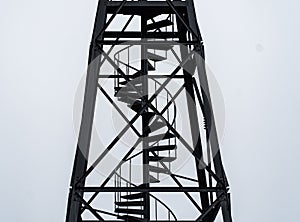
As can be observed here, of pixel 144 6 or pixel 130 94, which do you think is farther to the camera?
pixel 130 94

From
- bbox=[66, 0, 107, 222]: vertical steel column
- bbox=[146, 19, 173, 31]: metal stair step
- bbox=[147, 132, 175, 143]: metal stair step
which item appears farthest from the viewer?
bbox=[146, 19, 173, 31]: metal stair step

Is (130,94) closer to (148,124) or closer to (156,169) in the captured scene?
(148,124)

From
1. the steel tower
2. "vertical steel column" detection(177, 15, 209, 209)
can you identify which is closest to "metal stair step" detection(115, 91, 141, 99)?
the steel tower

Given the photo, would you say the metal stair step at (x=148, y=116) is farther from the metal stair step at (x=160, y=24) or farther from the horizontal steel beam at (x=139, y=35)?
the metal stair step at (x=160, y=24)

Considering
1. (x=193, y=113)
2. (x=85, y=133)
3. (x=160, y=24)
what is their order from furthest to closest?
(x=193, y=113), (x=160, y=24), (x=85, y=133)

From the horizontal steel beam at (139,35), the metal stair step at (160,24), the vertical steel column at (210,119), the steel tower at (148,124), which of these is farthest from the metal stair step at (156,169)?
the metal stair step at (160,24)

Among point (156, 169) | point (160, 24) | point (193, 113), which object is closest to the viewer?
point (156, 169)

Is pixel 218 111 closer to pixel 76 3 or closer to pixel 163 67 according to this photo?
pixel 163 67

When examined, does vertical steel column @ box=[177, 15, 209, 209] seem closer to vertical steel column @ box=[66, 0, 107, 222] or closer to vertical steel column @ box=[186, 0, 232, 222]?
vertical steel column @ box=[186, 0, 232, 222]

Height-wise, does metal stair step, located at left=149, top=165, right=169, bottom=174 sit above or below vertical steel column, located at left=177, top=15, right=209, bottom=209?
below

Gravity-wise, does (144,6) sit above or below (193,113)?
above

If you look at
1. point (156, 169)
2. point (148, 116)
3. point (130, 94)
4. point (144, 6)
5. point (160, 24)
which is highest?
point (144, 6)

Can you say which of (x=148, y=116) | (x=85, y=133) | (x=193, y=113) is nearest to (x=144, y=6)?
(x=148, y=116)
